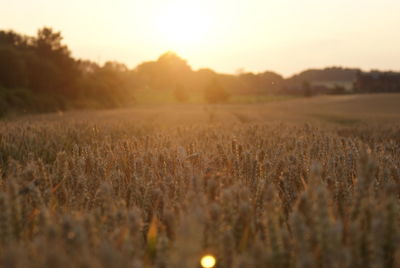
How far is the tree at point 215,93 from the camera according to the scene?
6781cm

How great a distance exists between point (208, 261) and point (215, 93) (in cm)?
6670

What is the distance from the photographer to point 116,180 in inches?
103

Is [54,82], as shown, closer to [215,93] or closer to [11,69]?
[11,69]

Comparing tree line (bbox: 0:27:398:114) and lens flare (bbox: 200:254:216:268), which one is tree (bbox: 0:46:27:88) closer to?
tree line (bbox: 0:27:398:114)

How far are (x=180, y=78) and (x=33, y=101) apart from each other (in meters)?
85.7

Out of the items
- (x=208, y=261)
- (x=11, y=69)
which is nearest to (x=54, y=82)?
(x=11, y=69)

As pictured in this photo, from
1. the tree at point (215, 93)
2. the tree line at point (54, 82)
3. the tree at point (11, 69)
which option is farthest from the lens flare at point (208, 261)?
the tree at point (215, 93)

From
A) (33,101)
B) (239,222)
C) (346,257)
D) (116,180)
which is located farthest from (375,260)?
(33,101)

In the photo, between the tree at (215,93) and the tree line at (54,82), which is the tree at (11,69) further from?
the tree at (215,93)

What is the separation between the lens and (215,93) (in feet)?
222

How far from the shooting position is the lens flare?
129 centimetres

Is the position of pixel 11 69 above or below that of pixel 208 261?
above

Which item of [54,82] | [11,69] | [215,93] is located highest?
[11,69]

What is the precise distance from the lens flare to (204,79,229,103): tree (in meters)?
66.6
